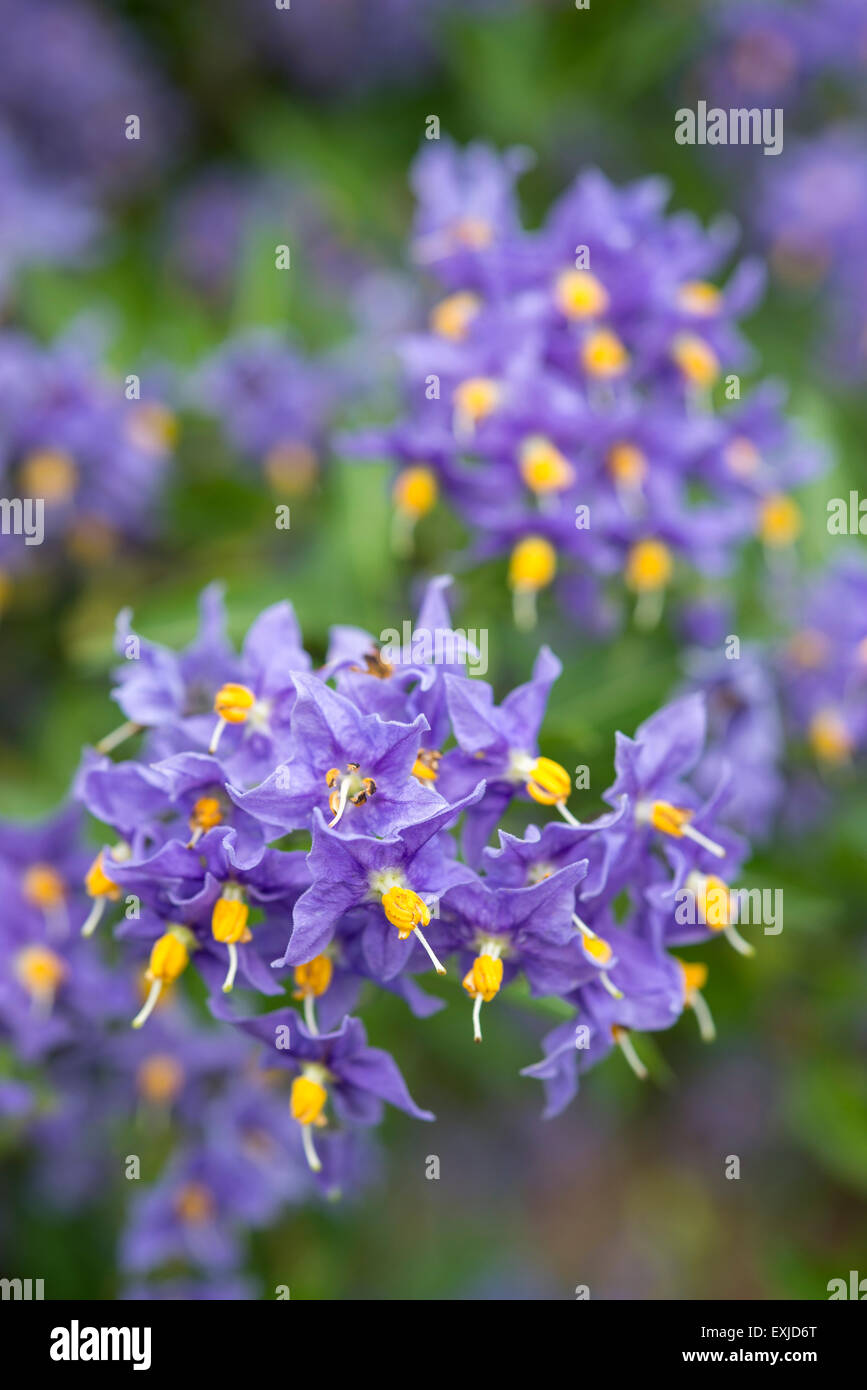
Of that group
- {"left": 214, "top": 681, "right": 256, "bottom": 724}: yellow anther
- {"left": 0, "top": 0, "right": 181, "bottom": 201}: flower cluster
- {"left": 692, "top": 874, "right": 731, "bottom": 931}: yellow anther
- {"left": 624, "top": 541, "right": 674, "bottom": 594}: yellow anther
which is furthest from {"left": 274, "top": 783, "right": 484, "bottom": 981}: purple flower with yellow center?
{"left": 0, "top": 0, "right": 181, "bottom": 201}: flower cluster

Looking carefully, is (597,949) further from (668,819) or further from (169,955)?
(169,955)

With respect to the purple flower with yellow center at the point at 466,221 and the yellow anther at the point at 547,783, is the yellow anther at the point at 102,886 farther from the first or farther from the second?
the purple flower with yellow center at the point at 466,221

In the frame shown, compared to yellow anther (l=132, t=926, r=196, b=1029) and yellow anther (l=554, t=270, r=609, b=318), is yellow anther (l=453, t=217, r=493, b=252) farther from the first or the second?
yellow anther (l=132, t=926, r=196, b=1029)

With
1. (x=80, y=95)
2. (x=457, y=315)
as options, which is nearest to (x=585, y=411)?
(x=457, y=315)

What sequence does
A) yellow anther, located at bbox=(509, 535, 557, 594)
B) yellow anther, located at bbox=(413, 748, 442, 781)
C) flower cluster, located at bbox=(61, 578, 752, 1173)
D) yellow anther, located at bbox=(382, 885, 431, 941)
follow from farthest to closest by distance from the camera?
1. yellow anther, located at bbox=(509, 535, 557, 594)
2. yellow anther, located at bbox=(413, 748, 442, 781)
3. flower cluster, located at bbox=(61, 578, 752, 1173)
4. yellow anther, located at bbox=(382, 885, 431, 941)
